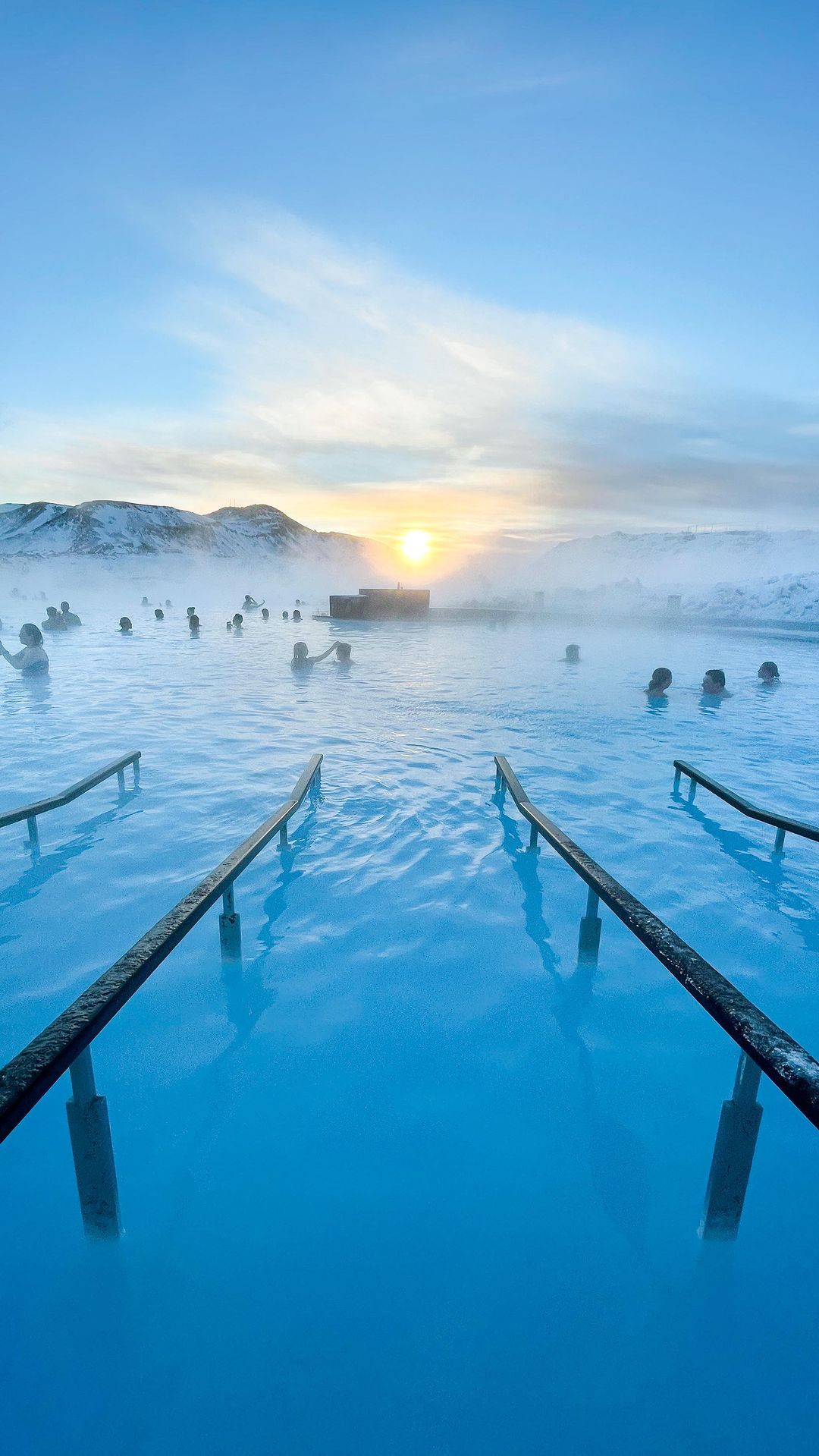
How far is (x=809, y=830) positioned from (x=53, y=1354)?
17.0ft

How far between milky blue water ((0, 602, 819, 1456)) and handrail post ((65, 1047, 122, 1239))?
0.11 metres

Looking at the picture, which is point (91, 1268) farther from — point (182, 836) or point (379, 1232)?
point (182, 836)

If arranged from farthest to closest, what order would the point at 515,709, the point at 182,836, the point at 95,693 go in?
1. the point at 95,693
2. the point at 515,709
3. the point at 182,836

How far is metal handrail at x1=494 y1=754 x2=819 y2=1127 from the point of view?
161cm

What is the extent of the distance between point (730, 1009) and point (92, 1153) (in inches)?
86.8

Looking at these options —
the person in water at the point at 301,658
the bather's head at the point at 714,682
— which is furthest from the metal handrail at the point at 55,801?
the bather's head at the point at 714,682

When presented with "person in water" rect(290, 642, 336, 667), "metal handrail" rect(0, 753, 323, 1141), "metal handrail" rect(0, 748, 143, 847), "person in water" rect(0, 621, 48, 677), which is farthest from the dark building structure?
"metal handrail" rect(0, 753, 323, 1141)

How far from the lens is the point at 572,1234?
2.57 metres

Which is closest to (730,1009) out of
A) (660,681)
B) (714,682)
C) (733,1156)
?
(733,1156)

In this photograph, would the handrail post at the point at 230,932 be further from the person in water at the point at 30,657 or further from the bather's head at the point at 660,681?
the person in water at the point at 30,657

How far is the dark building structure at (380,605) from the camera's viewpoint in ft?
121

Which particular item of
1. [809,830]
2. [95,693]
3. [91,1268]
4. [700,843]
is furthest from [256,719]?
[91,1268]

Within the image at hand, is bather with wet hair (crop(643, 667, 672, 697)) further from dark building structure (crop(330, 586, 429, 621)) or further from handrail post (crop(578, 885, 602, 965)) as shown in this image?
dark building structure (crop(330, 586, 429, 621))

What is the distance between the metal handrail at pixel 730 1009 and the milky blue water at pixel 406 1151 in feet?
3.51
